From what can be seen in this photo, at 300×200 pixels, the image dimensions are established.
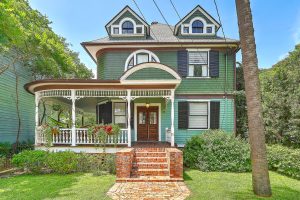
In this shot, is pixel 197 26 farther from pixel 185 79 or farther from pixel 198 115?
pixel 198 115

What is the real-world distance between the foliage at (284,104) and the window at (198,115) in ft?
11.0

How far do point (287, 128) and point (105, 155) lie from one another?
30.8 feet

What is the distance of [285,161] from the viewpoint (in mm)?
→ 10328

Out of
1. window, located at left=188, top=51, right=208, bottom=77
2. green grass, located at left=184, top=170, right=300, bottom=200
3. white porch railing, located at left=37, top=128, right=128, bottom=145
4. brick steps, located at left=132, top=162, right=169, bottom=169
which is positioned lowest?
green grass, located at left=184, top=170, right=300, bottom=200

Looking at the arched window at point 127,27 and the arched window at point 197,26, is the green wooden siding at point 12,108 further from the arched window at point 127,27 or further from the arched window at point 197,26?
the arched window at point 197,26

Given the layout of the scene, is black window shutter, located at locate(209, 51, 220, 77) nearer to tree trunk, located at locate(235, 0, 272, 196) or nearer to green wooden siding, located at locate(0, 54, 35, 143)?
tree trunk, located at locate(235, 0, 272, 196)

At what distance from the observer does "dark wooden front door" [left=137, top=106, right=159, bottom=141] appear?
1451 centimetres

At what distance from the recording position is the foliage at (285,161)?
389 inches

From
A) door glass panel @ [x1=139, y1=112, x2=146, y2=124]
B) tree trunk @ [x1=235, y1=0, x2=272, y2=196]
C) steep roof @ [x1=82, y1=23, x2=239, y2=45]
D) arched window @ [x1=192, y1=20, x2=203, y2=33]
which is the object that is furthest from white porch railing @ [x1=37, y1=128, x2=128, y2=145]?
arched window @ [x1=192, y1=20, x2=203, y2=33]

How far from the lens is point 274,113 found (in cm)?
1364

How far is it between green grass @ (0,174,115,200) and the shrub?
0.38 meters

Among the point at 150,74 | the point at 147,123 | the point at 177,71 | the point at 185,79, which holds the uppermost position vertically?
the point at 177,71

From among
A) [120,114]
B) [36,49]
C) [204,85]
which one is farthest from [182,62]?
[36,49]

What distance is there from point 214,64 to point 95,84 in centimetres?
669
